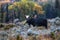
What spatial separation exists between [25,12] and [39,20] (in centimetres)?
37

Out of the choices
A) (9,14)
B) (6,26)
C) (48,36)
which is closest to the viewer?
(48,36)

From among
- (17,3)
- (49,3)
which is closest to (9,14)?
(17,3)

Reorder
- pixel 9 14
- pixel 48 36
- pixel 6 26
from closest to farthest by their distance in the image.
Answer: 1. pixel 48 36
2. pixel 6 26
3. pixel 9 14

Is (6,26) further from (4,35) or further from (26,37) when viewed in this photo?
(26,37)

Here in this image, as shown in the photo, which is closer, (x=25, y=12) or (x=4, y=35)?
(x=4, y=35)

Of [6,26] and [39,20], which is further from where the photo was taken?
[39,20]

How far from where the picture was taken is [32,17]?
399 centimetres

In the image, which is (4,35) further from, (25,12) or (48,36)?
(25,12)

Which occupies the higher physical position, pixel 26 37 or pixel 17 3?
pixel 17 3

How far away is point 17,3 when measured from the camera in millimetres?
3898

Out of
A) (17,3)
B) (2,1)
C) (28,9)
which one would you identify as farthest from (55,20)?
(2,1)

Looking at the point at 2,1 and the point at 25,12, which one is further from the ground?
the point at 2,1

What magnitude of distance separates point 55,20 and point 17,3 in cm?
93

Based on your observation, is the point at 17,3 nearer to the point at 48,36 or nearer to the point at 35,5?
the point at 35,5
